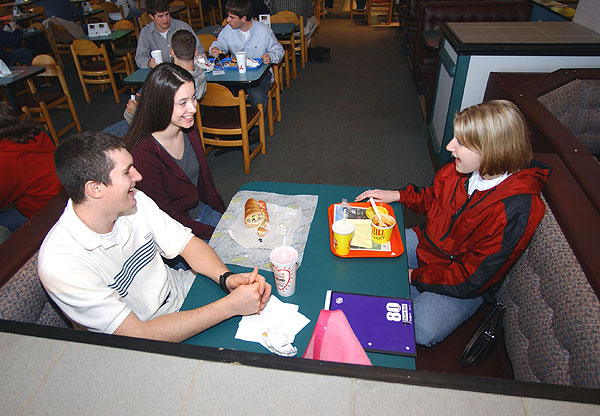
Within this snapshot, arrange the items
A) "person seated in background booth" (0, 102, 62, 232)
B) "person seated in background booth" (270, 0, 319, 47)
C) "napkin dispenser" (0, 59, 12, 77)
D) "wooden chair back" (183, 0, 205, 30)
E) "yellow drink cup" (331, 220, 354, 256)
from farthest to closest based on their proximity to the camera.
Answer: "wooden chair back" (183, 0, 205, 30) → "person seated in background booth" (270, 0, 319, 47) → "napkin dispenser" (0, 59, 12, 77) → "person seated in background booth" (0, 102, 62, 232) → "yellow drink cup" (331, 220, 354, 256)

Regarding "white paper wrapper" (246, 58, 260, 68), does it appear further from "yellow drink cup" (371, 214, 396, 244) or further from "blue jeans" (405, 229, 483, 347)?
"blue jeans" (405, 229, 483, 347)

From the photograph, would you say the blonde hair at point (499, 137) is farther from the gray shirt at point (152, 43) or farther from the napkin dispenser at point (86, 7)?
the napkin dispenser at point (86, 7)

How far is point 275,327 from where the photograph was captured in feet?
3.84

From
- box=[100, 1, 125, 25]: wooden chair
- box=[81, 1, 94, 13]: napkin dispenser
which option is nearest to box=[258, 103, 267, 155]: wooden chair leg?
box=[100, 1, 125, 25]: wooden chair

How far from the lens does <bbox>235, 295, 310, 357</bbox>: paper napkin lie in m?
1.08

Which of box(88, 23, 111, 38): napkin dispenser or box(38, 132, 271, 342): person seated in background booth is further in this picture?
box(88, 23, 111, 38): napkin dispenser

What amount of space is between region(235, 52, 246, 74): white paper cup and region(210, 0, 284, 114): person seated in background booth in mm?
327

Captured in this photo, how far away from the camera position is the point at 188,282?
1.70m

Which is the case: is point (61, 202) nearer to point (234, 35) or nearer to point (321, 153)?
point (321, 153)

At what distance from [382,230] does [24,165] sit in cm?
190

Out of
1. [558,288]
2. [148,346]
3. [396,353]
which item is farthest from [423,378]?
[558,288]

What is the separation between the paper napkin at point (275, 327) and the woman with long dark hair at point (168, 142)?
84cm

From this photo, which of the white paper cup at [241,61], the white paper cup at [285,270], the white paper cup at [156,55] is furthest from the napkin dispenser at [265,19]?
the white paper cup at [285,270]

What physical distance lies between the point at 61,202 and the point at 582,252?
1953 millimetres
